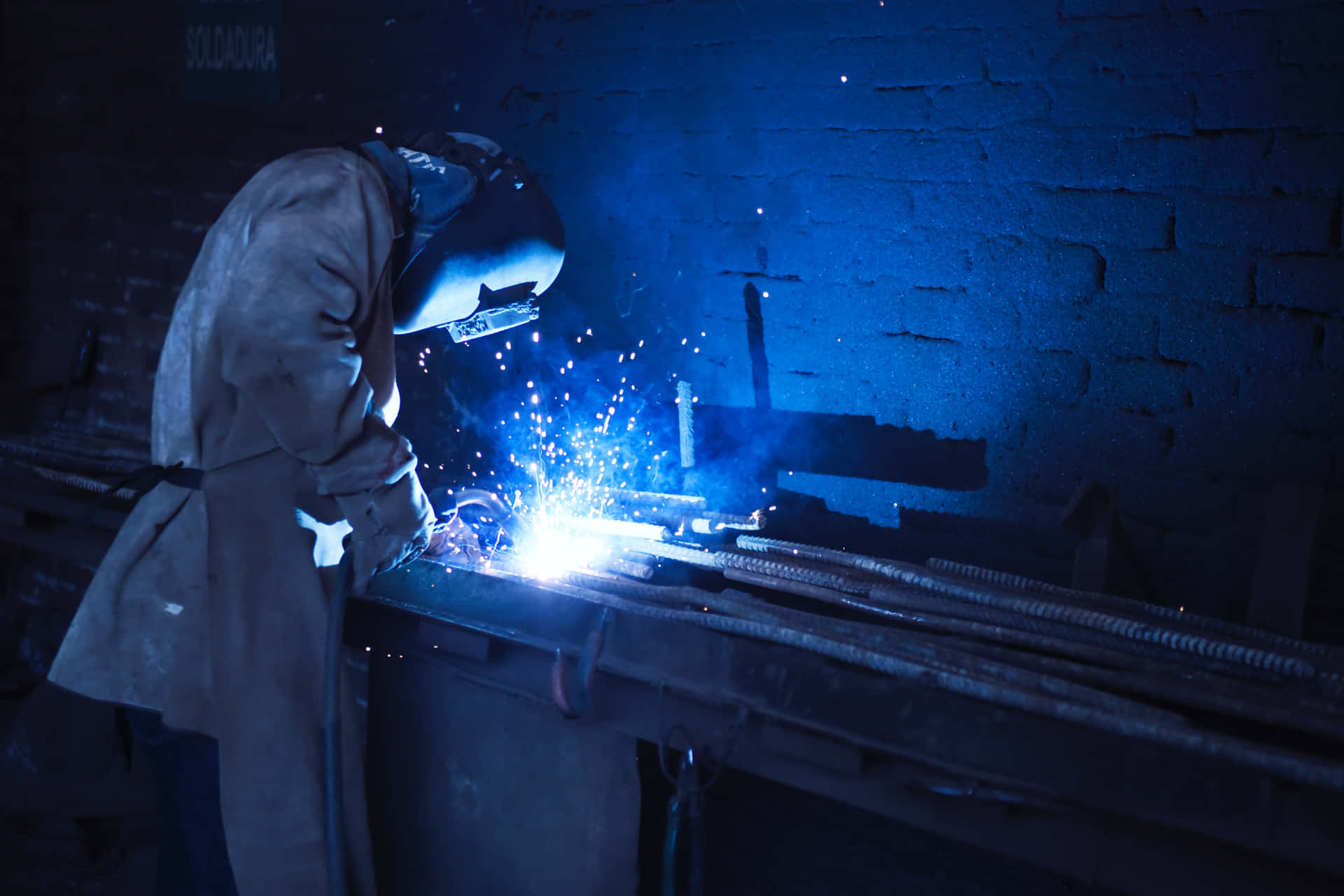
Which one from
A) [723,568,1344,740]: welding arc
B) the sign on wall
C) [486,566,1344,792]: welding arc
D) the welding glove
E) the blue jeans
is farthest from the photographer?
the sign on wall

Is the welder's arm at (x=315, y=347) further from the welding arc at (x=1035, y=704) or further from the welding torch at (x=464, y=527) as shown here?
the welding arc at (x=1035, y=704)

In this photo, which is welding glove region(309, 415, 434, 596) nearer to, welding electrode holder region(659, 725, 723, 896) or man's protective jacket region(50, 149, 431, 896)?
man's protective jacket region(50, 149, 431, 896)

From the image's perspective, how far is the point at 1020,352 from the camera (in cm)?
272

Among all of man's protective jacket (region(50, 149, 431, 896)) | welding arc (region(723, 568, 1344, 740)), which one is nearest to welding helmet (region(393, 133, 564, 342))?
man's protective jacket (region(50, 149, 431, 896))

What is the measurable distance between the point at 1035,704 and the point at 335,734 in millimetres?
1465

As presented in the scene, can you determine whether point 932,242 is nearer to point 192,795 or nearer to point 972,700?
point 972,700

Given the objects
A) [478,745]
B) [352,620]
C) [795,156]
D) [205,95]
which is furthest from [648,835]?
[205,95]

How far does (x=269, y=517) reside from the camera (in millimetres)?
2088

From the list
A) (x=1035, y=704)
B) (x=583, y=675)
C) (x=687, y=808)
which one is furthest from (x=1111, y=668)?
(x=583, y=675)

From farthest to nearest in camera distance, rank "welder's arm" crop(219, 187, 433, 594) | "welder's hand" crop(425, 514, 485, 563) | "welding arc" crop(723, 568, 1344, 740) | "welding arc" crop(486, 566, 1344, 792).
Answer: "welder's hand" crop(425, 514, 485, 563)
"welder's arm" crop(219, 187, 433, 594)
"welding arc" crop(723, 568, 1344, 740)
"welding arc" crop(486, 566, 1344, 792)

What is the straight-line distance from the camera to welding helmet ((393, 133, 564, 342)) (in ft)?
7.56

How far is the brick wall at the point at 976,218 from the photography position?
240 centimetres

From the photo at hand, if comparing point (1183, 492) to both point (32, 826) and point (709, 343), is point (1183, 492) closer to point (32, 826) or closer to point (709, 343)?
point (709, 343)

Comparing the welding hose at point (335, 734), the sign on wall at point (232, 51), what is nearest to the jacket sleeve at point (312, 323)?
the welding hose at point (335, 734)
